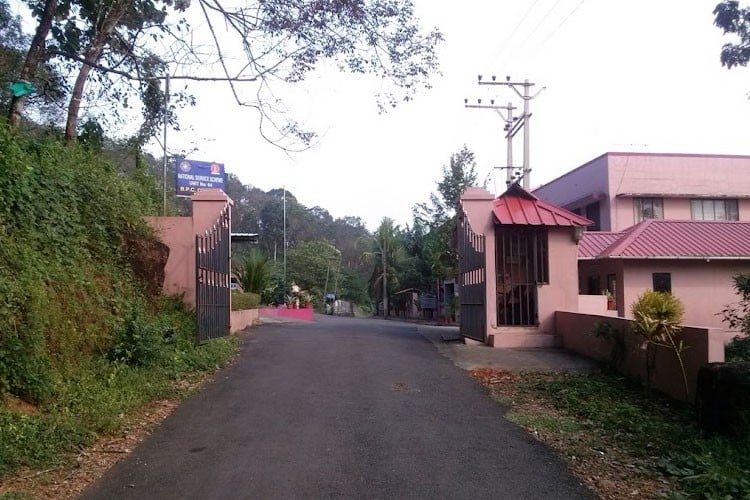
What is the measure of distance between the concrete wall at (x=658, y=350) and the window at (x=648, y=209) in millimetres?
14606

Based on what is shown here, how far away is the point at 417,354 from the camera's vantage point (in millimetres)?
12797

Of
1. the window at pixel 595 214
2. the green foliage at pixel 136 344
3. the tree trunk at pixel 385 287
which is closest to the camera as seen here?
the green foliage at pixel 136 344

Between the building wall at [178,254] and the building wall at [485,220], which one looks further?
the building wall at [485,220]

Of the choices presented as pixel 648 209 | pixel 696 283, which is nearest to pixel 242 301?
pixel 696 283

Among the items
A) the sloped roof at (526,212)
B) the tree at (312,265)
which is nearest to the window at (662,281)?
the sloped roof at (526,212)

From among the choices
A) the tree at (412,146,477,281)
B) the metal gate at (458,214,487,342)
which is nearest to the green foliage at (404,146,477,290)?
the tree at (412,146,477,281)

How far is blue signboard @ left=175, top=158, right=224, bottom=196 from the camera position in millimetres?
23828

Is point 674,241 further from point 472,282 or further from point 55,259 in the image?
point 55,259

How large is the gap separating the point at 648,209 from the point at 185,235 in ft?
65.2

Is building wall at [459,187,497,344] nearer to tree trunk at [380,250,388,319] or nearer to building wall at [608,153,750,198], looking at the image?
→ building wall at [608,153,750,198]

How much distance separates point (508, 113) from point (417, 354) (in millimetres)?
15387

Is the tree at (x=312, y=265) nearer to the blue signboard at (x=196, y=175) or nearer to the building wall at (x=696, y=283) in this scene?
the blue signboard at (x=196, y=175)

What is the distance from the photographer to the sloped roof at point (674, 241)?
20.0 meters

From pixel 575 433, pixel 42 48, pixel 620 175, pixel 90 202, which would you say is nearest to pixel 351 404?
pixel 575 433
